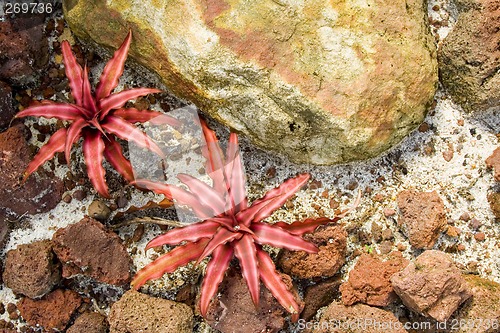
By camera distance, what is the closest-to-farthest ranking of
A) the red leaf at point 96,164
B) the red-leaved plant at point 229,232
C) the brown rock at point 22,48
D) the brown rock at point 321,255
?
1. the red-leaved plant at point 229,232
2. the red leaf at point 96,164
3. the brown rock at point 321,255
4. the brown rock at point 22,48

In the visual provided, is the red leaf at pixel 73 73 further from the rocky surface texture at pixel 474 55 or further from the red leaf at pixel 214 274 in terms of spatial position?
the rocky surface texture at pixel 474 55

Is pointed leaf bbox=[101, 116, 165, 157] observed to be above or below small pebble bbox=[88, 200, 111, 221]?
above

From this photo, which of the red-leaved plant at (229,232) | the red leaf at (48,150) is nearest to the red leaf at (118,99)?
the red leaf at (48,150)

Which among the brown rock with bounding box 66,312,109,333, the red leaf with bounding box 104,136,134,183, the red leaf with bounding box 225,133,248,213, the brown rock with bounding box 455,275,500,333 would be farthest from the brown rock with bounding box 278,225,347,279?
the brown rock with bounding box 66,312,109,333

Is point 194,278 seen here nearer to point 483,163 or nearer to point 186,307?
point 186,307

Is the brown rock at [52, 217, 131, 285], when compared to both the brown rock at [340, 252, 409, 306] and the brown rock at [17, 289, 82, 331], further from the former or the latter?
the brown rock at [340, 252, 409, 306]

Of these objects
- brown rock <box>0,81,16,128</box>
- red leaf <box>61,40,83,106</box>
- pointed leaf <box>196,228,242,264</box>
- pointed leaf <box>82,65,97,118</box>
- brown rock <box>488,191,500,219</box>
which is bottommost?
brown rock <box>488,191,500,219</box>

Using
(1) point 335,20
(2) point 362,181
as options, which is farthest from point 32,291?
(1) point 335,20
